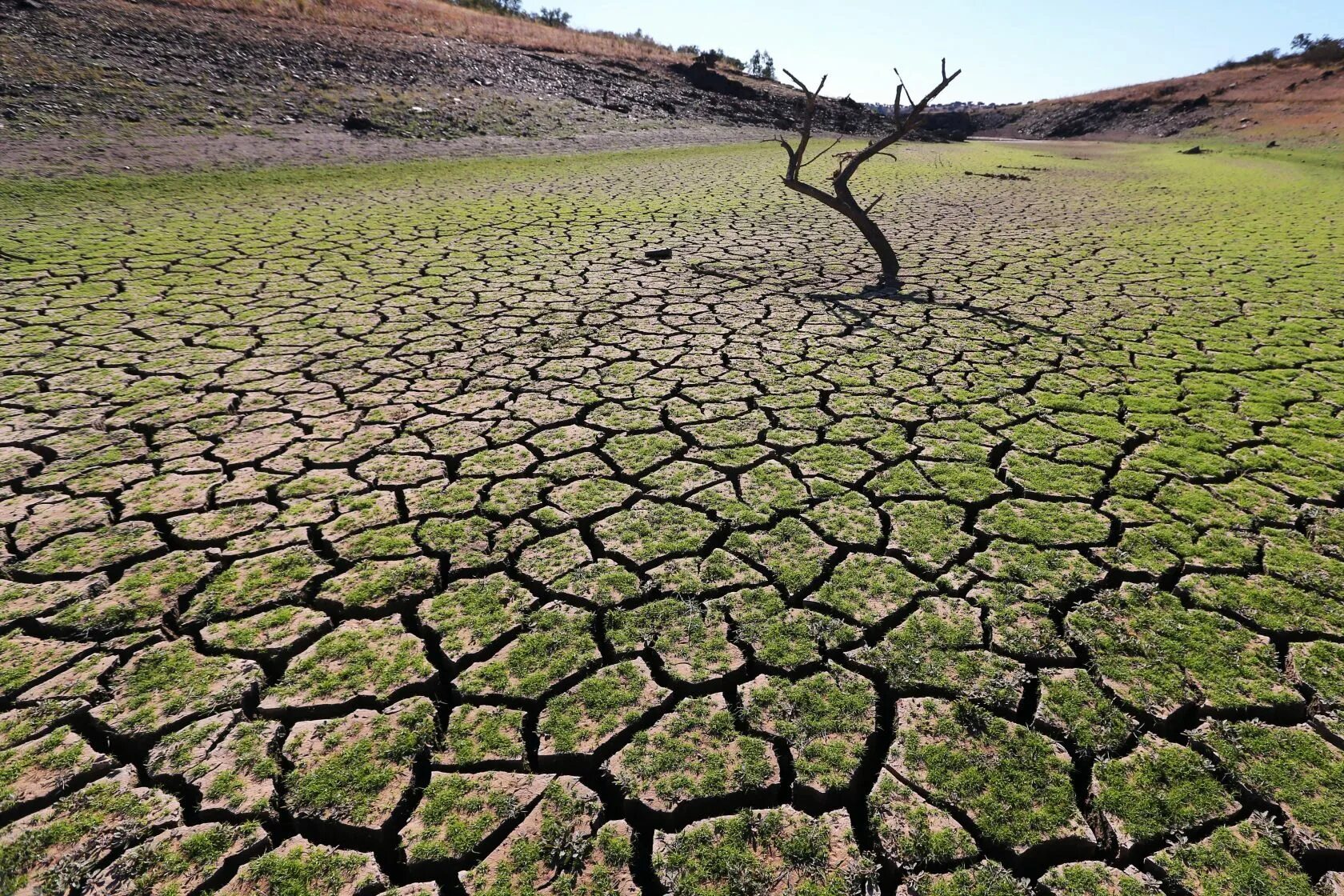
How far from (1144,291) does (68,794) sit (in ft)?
24.2

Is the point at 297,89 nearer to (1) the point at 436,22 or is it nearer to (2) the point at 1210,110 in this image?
(1) the point at 436,22

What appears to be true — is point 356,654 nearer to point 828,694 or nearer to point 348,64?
point 828,694

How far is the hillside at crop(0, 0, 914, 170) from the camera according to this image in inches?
436

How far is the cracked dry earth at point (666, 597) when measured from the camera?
154 cm

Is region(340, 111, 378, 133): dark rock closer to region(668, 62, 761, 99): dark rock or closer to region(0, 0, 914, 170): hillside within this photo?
region(0, 0, 914, 170): hillside

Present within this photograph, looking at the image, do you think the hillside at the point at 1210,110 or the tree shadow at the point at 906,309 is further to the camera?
the hillside at the point at 1210,110

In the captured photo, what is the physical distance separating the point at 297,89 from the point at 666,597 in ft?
53.9

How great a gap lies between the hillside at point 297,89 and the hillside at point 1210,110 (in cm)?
1774

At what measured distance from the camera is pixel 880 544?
255 cm

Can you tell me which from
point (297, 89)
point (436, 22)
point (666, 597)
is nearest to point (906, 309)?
point (666, 597)

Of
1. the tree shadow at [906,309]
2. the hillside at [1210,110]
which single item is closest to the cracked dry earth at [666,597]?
the tree shadow at [906,309]

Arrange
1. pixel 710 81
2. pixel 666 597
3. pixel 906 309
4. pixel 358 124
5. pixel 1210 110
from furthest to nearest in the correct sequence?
pixel 1210 110, pixel 710 81, pixel 358 124, pixel 906 309, pixel 666 597

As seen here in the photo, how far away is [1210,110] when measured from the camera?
26.6 m

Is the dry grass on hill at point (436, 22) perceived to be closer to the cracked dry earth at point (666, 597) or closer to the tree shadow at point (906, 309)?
the cracked dry earth at point (666, 597)
